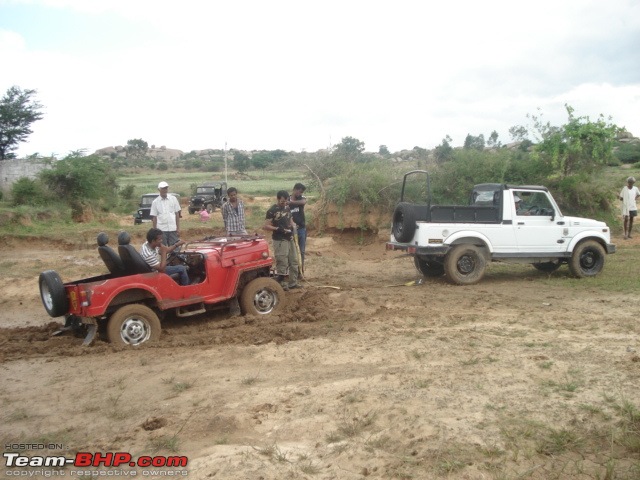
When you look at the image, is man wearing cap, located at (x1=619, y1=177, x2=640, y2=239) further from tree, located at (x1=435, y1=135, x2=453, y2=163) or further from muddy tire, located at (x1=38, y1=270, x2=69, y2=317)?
muddy tire, located at (x1=38, y1=270, x2=69, y2=317)

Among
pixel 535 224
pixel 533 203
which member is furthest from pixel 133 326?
pixel 533 203

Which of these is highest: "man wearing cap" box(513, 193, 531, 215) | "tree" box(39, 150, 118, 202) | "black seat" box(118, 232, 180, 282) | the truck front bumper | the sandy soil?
"tree" box(39, 150, 118, 202)

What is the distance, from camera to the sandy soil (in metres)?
4.10

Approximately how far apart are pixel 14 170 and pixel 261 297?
2508cm

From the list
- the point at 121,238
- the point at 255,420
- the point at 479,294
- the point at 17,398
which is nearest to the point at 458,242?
the point at 479,294

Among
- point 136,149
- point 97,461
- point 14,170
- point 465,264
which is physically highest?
point 136,149

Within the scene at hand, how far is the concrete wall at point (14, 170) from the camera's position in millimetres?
28531

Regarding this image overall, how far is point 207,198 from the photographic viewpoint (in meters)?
29.4

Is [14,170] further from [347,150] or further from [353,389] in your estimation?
[353,389]

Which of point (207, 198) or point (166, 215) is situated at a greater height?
point (207, 198)

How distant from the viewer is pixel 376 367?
19.7ft

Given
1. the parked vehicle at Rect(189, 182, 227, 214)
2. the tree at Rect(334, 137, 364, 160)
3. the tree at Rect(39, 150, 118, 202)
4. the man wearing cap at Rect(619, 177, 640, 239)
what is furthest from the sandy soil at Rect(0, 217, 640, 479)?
the parked vehicle at Rect(189, 182, 227, 214)

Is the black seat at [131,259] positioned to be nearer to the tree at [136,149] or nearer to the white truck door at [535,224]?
the white truck door at [535,224]

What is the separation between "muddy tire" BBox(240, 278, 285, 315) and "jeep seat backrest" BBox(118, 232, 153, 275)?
1501 millimetres
